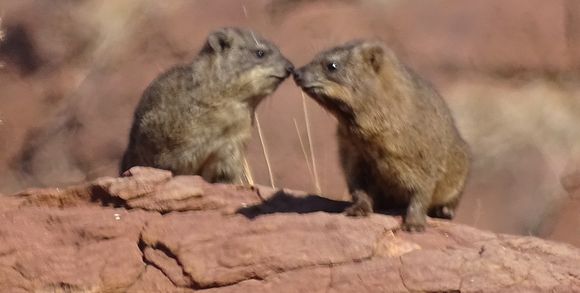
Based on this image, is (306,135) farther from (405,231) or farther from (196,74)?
(405,231)

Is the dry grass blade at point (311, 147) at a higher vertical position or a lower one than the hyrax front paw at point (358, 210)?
lower

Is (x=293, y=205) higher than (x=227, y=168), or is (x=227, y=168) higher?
(x=293, y=205)

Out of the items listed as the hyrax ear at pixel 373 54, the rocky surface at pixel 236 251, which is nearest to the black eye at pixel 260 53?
the hyrax ear at pixel 373 54

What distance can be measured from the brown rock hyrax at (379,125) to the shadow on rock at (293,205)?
142 millimetres

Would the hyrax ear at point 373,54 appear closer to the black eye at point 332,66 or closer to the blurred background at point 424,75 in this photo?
the black eye at point 332,66

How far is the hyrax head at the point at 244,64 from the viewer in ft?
28.9

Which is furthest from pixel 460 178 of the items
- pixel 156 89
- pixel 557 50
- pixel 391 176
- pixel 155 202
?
pixel 557 50

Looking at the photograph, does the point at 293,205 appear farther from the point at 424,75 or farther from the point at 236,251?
the point at 424,75

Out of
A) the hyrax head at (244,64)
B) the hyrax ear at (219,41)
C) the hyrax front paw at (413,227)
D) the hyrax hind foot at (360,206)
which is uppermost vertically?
the hyrax ear at (219,41)

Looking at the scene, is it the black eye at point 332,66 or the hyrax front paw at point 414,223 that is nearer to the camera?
the hyrax front paw at point 414,223

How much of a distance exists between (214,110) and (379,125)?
2241 millimetres

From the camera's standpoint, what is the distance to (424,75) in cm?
1041

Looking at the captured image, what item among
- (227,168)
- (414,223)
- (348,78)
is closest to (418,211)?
(414,223)

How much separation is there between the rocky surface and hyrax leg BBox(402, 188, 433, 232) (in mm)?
70
